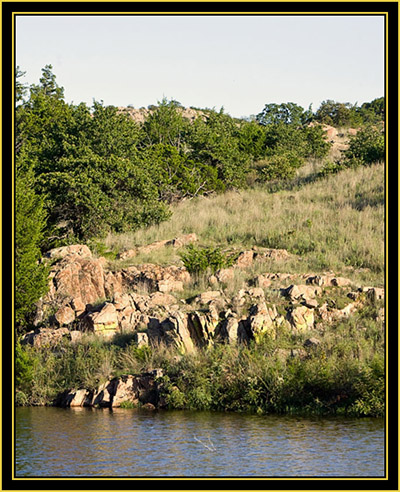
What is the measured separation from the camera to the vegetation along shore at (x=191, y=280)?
17.8 meters

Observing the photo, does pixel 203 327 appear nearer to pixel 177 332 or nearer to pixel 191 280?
pixel 177 332

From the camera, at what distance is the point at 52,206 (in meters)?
29.4

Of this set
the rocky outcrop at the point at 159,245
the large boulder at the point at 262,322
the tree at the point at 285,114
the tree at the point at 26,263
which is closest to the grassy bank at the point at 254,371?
the large boulder at the point at 262,322

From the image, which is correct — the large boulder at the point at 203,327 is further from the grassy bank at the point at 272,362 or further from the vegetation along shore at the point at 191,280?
the grassy bank at the point at 272,362

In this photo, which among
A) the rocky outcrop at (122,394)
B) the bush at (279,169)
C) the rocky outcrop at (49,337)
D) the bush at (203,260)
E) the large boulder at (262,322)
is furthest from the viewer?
the bush at (279,169)

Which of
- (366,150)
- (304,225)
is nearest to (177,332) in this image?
(304,225)

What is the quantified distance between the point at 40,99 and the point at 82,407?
3366cm

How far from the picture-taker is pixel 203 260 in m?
24.2

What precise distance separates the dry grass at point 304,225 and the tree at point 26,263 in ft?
15.7

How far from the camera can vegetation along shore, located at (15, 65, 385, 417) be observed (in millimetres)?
17781

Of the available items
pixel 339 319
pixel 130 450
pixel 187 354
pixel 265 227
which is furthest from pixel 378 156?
pixel 130 450

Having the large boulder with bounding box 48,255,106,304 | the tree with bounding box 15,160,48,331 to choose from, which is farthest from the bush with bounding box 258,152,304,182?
the tree with bounding box 15,160,48,331

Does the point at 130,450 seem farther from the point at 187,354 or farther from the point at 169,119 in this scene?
the point at 169,119

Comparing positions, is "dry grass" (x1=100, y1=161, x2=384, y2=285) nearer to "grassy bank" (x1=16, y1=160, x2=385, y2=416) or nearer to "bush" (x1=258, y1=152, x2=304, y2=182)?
"grassy bank" (x1=16, y1=160, x2=385, y2=416)
